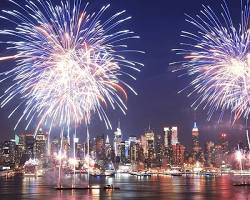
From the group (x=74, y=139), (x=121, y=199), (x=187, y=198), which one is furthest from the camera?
(x=187, y=198)

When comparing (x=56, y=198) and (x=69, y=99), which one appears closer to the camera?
(x=69, y=99)

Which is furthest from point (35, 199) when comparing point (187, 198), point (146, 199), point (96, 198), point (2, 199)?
point (187, 198)

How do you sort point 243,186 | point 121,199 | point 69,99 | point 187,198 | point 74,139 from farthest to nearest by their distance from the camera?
point 243,186 < point 187,198 < point 121,199 < point 74,139 < point 69,99

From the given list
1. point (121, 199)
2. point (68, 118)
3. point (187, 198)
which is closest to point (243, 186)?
point (187, 198)

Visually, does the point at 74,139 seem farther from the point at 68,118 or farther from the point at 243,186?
the point at 243,186

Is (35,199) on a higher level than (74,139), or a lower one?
lower

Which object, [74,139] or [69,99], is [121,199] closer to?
[74,139]

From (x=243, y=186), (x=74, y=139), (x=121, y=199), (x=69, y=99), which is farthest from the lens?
(x=243, y=186)

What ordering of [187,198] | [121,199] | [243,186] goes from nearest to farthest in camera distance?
[121,199] → [187,198] → [243,186]

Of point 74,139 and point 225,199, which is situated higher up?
point 74,139
